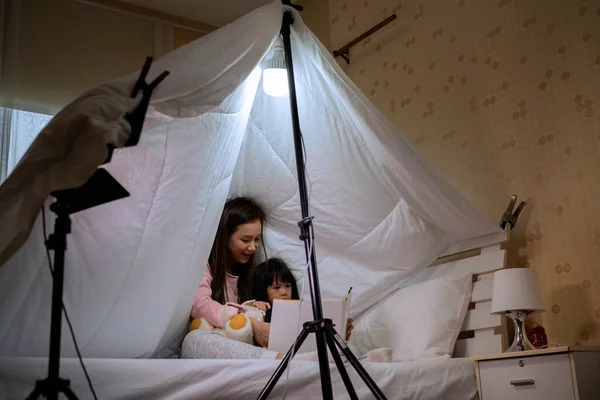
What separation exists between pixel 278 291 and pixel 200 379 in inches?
36.2

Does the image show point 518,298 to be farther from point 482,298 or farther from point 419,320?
point 419,320

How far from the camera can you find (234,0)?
144 inches

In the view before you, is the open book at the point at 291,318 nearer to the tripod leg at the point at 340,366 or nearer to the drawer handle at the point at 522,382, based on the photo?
the tripod leg at the point at 340,366

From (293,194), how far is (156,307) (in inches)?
35.7

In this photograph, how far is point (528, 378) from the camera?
6.14 feet

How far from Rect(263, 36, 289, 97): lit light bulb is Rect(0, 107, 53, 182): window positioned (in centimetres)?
143

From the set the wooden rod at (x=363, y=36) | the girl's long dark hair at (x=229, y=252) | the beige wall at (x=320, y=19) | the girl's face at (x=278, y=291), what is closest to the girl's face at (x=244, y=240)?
the girl's long dark hair at (x=229, y=252)

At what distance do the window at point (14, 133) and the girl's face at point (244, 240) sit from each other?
121cm

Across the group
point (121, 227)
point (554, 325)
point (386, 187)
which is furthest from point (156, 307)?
point (554, 325)

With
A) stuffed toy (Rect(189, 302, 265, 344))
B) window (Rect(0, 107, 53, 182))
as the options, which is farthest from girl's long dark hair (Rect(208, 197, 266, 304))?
window (Rect(0, 107, 53, 182))

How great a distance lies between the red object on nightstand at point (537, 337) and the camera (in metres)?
2.10

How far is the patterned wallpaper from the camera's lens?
7.16ft

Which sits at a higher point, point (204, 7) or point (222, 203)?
point (204, 7)

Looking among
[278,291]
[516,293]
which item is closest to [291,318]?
[278,291]
